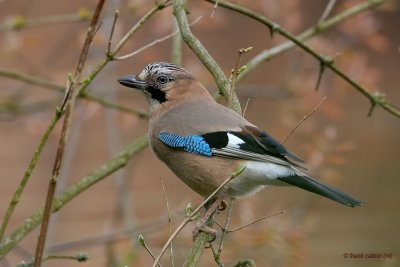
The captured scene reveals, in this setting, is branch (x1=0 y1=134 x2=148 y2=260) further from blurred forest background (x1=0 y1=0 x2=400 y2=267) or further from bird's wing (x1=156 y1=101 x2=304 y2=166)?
blurred forest background (x1=0 y1=0 x2=400 y2=267)

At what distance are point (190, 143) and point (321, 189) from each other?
84 centimetres

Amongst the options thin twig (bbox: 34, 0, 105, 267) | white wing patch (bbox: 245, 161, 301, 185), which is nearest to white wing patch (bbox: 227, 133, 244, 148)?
white wing patch (bbox: 245, 161, 301, 185)

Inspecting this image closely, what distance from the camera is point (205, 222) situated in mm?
4145

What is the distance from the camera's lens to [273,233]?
19.0 feet

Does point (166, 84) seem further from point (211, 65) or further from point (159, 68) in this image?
point (211, 65)

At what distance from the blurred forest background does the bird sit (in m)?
1.38

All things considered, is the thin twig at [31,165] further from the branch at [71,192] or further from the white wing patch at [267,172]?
the white wing patch at [267,172]

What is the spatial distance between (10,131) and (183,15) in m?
7.26

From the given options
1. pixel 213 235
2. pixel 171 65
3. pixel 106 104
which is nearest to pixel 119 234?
pixel 106 104

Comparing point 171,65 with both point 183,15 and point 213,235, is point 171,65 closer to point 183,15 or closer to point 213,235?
point 183,15

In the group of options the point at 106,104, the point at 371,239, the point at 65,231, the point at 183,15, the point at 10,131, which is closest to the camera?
the point at 183,15

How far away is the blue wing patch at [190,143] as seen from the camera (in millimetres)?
4586

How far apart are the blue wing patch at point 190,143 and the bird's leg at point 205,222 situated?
282 mm

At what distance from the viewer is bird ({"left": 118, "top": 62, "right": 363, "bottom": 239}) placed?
14.2 ft
